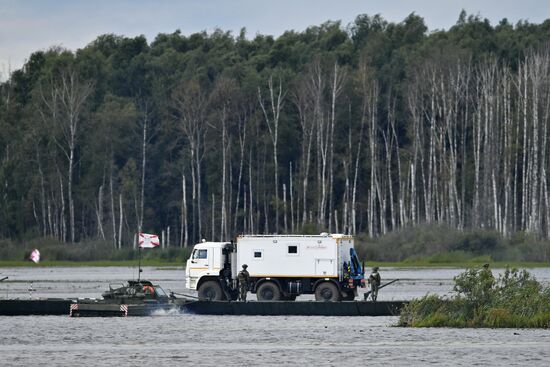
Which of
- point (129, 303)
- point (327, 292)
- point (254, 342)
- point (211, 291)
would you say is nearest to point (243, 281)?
point (211, 291)

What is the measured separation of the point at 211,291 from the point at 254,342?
474 inches

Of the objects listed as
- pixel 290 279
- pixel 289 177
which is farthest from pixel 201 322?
pixel 289 177

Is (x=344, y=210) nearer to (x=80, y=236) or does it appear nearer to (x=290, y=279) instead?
(x=80, y=236)

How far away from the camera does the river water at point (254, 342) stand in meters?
46.1

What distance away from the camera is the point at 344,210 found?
12444cm

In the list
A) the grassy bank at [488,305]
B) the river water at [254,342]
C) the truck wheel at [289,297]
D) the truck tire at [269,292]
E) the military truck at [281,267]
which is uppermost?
the military truck at [281,267]

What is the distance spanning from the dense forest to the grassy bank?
6338 centimetres

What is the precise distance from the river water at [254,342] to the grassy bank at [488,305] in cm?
37

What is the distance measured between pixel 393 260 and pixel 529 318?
58695mm

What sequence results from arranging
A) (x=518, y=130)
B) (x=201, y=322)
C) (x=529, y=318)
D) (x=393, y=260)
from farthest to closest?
(x=518, y=130) → (x=393, y=260) → (x=201, y=322) → (x=529, y=318)

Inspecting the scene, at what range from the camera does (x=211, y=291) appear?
211 ft

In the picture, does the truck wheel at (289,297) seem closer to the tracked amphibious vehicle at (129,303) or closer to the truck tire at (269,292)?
the truck tire at (269,292)

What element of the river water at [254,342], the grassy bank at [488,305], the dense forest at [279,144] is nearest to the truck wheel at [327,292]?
the river water at [254,342]

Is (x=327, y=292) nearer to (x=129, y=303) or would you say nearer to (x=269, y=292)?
(x=269, y=292)
